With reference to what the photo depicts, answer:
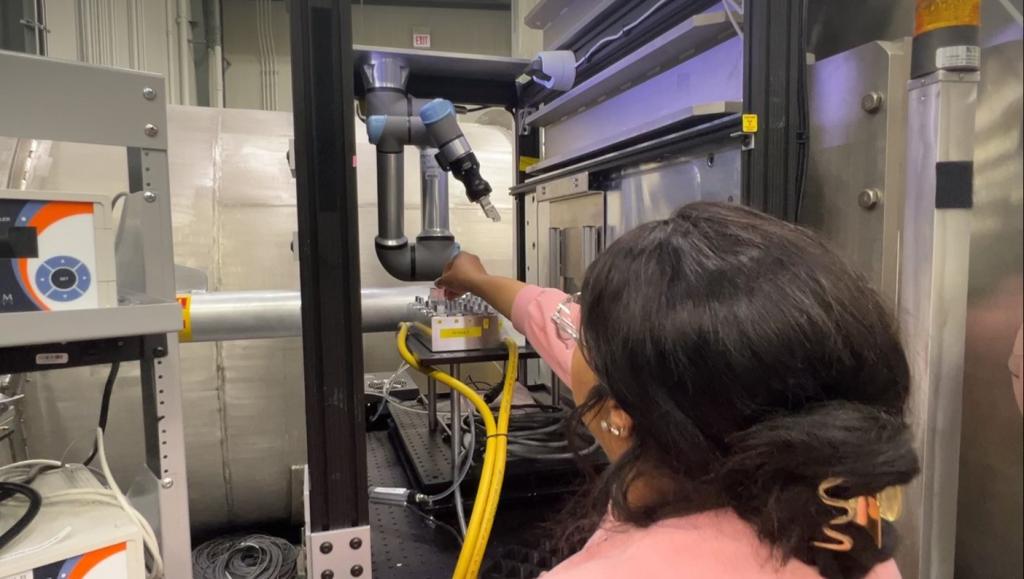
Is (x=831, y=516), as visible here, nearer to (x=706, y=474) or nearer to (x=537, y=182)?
(x=706, y=474)

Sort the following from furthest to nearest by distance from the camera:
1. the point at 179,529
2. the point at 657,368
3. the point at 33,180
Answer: the point at 33,180 → the point at 179,529 → the point at 657,368

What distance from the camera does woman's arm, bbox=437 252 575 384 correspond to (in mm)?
1046

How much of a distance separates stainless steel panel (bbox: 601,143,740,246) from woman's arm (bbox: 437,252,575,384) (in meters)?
0.19

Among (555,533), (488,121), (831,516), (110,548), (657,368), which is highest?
(488,121)

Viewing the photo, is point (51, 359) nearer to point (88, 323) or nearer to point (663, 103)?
point (88, 323)

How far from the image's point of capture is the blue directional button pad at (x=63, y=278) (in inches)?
28.4

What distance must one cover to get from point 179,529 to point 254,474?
818 millimetres

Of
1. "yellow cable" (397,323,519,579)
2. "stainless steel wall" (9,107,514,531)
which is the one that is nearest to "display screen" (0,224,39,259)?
"yellow cable" (397,323,519,579)

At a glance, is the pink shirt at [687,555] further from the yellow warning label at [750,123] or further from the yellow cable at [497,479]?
the yellow warning label at [750,123]

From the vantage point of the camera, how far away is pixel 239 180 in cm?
168

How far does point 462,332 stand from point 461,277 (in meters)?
0.19

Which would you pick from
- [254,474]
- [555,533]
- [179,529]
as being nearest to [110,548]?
[179,529]

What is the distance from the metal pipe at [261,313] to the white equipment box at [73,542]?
0.59 metres

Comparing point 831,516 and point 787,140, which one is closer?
point 831,516
